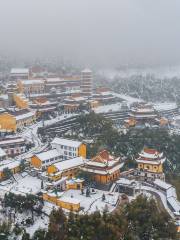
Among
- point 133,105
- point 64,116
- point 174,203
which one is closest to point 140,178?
point 174,203

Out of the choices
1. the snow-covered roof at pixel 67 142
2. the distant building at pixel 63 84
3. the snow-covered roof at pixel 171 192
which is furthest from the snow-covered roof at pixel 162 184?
the distant building at pixel 63 84

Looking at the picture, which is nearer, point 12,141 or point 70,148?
point 70,148

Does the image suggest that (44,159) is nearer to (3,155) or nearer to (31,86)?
(3,155)

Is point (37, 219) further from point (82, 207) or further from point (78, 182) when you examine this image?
point (78, 182)

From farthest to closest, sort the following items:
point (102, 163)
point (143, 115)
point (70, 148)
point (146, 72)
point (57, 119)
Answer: point (146, 72) → point (143, 115) → point (57, 119) → point (70, 148) → point (102, 163)

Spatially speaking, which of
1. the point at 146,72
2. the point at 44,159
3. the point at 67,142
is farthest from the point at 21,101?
the point at 146,72

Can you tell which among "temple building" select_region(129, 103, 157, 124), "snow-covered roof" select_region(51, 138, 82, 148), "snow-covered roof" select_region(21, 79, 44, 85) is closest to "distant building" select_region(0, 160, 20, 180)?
"snow-covered roof" select_region(51, 138, 82, 148)
